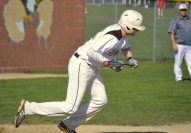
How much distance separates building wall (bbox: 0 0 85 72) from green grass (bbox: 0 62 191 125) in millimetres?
1564

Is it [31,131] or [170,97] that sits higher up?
[31,131]

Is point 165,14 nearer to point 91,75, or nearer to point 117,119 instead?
point 117,119

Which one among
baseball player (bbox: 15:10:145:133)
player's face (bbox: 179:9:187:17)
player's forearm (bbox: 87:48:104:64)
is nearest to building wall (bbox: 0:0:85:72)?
player's face (bbox: 179:9:187:17)

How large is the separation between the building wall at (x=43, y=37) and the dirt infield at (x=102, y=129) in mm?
8491

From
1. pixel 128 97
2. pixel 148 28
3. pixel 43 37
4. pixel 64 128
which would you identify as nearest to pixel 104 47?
pixel 64 128

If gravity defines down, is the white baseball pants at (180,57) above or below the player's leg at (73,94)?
below

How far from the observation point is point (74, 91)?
338 inches

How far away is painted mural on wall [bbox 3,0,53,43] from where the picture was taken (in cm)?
1820

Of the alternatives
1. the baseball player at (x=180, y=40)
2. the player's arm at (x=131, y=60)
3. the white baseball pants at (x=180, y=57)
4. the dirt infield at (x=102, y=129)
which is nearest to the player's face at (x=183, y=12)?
the baseball player at (x=180, y=40)

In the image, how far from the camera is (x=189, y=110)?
11.9m

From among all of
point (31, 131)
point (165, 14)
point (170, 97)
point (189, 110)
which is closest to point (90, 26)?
point (165, 14)

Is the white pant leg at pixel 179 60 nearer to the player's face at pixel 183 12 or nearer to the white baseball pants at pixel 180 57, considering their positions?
the white baseball pants at pixel 180 57

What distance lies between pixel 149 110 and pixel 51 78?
5.36m

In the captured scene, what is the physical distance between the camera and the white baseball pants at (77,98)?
858cm
